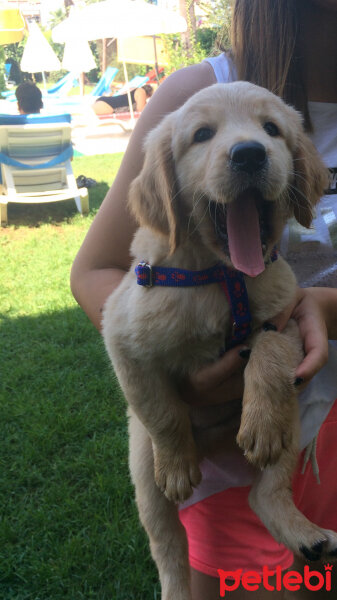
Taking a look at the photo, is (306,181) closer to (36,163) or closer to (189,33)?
(36,163)

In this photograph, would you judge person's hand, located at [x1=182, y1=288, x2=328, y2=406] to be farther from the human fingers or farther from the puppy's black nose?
the puppy's black nose

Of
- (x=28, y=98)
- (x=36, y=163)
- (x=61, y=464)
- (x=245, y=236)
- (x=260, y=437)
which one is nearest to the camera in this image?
(x=260, y=437)

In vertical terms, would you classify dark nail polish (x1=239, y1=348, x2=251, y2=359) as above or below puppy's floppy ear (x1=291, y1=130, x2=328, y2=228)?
below

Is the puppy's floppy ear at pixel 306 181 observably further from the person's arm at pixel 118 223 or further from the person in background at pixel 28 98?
the person in background at pixel 28 98

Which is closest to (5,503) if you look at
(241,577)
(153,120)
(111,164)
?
(241,577)

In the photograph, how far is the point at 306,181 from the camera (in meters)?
1.92

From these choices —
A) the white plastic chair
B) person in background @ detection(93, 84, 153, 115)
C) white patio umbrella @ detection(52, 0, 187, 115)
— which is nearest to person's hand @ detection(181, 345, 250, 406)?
the white plastic chair

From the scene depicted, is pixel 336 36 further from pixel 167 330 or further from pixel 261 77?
pixel 167 330

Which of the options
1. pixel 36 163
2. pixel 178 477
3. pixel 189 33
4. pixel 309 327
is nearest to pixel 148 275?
pixel 309 327

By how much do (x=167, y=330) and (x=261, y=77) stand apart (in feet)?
3.25

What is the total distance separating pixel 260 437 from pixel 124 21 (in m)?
20.1

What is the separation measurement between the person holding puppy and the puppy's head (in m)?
0.17

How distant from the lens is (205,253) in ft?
6.18

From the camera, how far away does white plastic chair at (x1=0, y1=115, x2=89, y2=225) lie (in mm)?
8727
